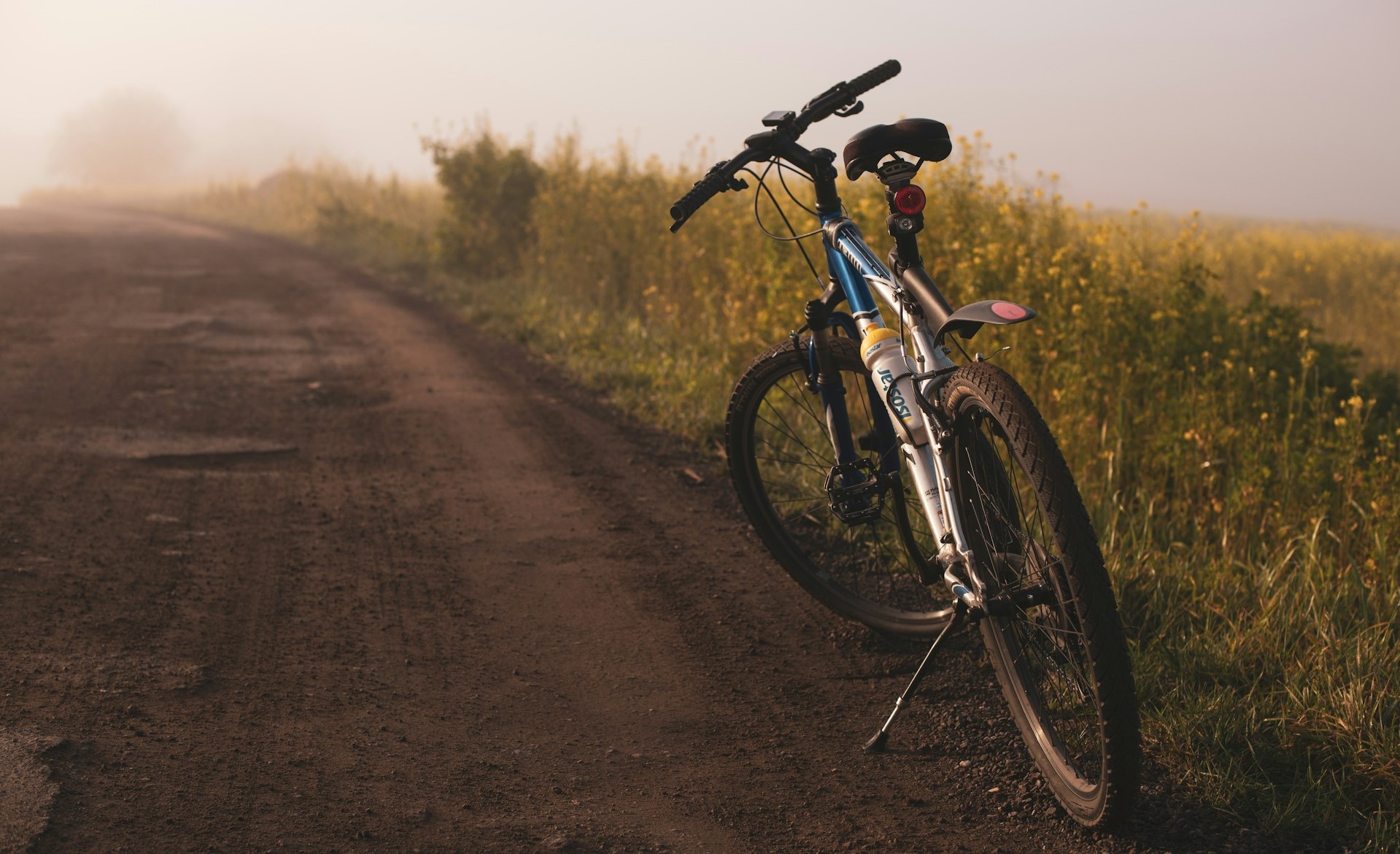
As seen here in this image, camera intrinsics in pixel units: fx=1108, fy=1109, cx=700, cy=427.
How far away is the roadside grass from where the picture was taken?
2.90 metres

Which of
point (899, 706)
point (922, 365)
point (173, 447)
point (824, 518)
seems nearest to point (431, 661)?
point (899, 706)

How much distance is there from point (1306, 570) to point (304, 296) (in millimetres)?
10319

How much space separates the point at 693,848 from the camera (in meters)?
2.50

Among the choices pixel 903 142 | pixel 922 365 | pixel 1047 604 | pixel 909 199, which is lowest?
pixel 1047 604

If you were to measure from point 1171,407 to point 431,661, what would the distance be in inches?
156

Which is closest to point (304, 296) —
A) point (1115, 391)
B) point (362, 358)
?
point (362, 358)

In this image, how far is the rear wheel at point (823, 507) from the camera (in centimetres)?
373

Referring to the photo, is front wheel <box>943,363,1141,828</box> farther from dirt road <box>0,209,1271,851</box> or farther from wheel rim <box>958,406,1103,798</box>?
dirt road <box>0,209,1271,851</box>

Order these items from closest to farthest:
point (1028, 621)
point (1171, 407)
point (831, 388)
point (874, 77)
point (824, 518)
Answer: point (1028, 621)
point (874, 77)
point (831, 388)
point (824, 518)
point (1171, 407)

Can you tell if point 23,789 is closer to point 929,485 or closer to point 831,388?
point 929,485

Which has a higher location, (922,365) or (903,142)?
Answer: (903,142)

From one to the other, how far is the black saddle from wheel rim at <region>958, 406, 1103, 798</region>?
796 millimetres

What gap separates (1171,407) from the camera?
560cm

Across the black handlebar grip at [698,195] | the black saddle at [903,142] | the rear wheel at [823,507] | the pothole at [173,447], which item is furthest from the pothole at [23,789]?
the pothole at [173,447]
